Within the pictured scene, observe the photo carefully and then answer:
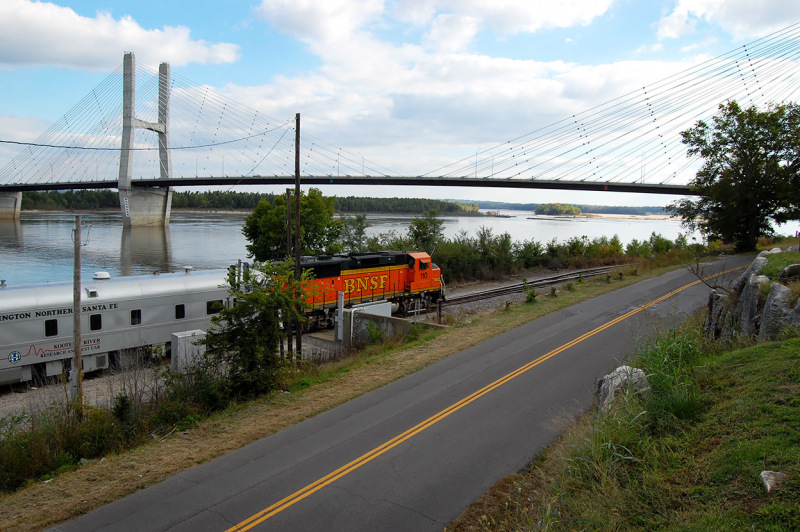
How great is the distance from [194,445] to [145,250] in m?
57.9

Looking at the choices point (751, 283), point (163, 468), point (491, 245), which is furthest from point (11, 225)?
point (751, 283)

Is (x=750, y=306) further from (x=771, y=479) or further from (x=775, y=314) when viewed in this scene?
(x=771, y=479)

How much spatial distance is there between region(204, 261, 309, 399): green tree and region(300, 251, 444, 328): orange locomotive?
8858 mm

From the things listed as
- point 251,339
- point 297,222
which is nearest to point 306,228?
point 297,222

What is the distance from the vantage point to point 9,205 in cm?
9738

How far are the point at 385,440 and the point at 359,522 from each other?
2582 mm

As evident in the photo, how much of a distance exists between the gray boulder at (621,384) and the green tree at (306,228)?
107 ft

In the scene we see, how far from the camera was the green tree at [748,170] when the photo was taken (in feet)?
110

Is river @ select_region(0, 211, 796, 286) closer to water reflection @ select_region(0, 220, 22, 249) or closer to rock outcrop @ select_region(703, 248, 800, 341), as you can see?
water reflection @ select_region(0, 220, 22, 249)

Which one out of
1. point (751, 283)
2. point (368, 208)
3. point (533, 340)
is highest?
point (368, 208)

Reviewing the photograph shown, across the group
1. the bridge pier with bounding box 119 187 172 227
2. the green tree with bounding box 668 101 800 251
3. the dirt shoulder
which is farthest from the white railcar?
the bridge pier with bounding box 119 187 172 227

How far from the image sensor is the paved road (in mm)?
7051

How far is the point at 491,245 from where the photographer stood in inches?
1848

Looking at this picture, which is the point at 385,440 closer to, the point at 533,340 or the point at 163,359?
the point at 533,340
